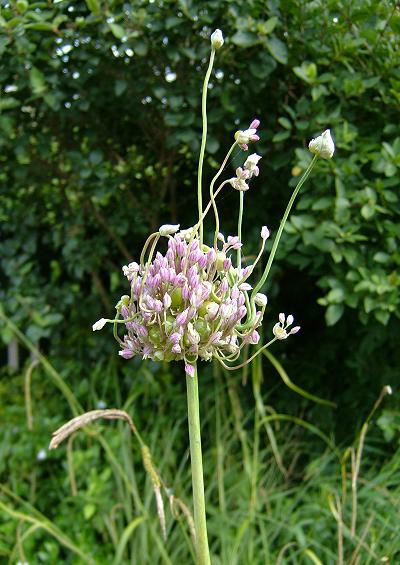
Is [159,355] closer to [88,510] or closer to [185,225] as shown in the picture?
[88,510]

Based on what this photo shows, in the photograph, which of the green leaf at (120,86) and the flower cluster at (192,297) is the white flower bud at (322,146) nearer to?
the flower cluster at (192,297)

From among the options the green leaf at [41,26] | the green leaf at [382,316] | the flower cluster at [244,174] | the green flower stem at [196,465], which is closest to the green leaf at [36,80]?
the green leaf at [41,26]

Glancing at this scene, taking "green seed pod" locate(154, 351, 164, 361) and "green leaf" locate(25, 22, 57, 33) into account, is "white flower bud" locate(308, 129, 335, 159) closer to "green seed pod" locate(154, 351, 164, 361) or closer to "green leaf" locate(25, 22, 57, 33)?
"green seed pod" locate(154, 351, 164, 361)

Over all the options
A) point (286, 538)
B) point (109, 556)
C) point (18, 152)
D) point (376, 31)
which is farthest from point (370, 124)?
point (109, 556)

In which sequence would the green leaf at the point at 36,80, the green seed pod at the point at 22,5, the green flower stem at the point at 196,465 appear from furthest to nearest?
1. the green leaf at the point at 36,80
2. the green seed pod at the point at 22,5
3. the green flower stem at the point at 196,465

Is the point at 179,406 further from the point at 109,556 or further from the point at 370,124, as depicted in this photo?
the point at 370,124

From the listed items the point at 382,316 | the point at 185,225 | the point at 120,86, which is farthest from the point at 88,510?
the point at 120,86

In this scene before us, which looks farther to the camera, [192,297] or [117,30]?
[117,30]

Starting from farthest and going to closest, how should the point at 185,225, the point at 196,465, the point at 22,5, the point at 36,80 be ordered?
the point at 185,225 < the point at 36,80 < the point at 22,5 < the point at 196,465
